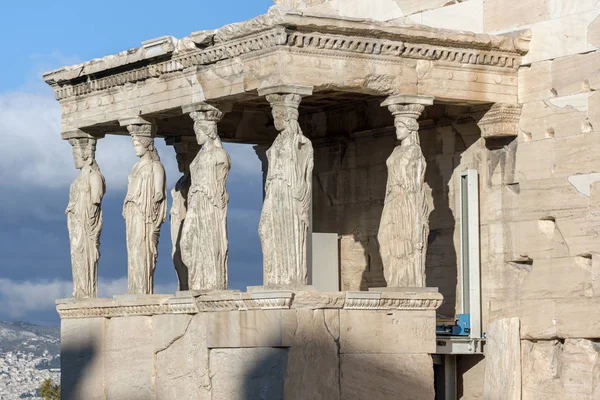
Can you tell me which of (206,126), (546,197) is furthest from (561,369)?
(206,126)

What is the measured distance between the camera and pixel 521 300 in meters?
19.3

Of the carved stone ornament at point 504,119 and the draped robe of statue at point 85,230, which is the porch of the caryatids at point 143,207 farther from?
the carved stone ornament at point 504,119

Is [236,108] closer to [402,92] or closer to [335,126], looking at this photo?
[335,126]

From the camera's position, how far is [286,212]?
706 inches

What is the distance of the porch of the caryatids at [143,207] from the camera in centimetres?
2031

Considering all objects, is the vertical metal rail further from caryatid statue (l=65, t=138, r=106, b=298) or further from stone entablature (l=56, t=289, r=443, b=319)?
caryatid statue (l=65, t=138, r=106, b=298)

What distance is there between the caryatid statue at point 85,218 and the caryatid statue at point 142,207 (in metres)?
1.04

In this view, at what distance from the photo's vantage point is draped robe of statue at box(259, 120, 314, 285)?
58.7ft

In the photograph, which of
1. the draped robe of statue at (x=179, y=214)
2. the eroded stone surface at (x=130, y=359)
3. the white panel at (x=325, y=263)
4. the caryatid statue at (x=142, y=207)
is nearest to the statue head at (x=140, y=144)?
the caryatid statue at (x=142, y=207)

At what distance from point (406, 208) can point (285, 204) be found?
1404 mm

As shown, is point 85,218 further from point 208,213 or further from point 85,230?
point 208,213

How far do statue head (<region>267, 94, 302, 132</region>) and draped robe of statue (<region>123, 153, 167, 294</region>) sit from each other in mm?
2804

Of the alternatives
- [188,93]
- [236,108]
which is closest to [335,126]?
[236,108]

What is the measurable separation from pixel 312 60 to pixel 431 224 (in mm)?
3398
